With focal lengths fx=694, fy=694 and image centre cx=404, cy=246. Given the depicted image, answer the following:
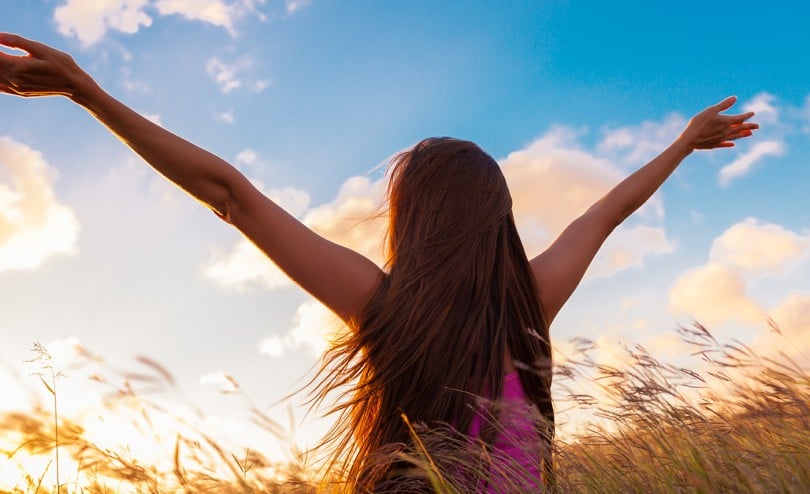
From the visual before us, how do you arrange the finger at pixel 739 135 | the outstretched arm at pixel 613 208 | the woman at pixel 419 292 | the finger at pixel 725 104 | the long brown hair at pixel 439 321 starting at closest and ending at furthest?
the woman at pixel 419 292 → the long brown hair at pixel 439 321 → the outstretched arm at pixel 613 208 → the finger at pixel 725 104 → the finger at pixel 739 135

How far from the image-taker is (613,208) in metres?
3.53

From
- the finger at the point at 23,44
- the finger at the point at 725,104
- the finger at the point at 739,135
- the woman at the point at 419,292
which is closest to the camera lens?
the finger at the point at 23,44

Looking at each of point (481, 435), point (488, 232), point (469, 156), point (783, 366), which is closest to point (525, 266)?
point (488, 232)

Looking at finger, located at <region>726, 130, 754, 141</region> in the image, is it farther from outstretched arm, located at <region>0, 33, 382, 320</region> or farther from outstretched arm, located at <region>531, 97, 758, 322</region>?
outstretched arm, located at <region>0, 33, 382, 320</region>

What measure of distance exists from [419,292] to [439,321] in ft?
0.43

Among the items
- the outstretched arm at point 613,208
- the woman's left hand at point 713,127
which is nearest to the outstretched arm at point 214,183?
the outstretched arm at point 613,208

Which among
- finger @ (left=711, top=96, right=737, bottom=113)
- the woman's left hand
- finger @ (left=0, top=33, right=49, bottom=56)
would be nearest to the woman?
finger @ (left=0, top=33, right=49, bottom=56)

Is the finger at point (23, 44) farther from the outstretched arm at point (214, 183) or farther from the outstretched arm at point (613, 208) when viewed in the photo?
the outstretched arm at point (613, 208)

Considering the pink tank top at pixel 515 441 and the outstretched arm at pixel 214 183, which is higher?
the outstretched arm at pixel 214 183

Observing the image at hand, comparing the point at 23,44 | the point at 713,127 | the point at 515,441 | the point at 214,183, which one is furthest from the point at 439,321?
the point at 713,127

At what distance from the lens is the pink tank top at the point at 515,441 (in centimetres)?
215

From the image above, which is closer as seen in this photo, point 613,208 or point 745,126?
point 613,208

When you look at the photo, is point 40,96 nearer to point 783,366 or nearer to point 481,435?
point 481,435

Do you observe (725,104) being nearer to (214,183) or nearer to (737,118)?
(737,118)
